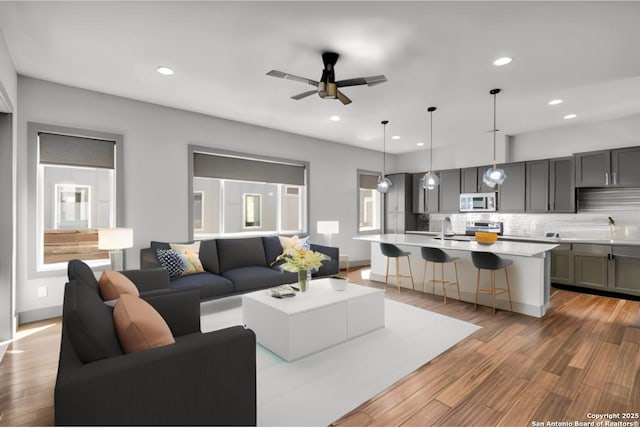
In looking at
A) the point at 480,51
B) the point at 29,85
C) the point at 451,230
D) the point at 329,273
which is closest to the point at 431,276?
the point at 329,273

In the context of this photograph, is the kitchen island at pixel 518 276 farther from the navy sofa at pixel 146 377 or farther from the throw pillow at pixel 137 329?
the throw pillow at pixel 137 329

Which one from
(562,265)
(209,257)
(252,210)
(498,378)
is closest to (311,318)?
(498,378)

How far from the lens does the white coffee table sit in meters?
2.73

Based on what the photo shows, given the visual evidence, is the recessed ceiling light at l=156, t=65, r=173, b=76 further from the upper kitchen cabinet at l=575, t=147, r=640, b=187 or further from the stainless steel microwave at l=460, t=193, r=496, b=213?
the upper kitchen cabinet at l=575, t=147, r=640, b=187

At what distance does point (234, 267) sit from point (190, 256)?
2.27 ft

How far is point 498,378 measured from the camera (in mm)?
2434

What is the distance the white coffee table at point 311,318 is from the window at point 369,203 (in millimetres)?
4233

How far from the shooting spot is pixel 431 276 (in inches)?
197

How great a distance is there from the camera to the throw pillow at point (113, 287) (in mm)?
2242

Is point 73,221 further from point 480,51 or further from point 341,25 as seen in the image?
point 480,51

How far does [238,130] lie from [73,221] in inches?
105

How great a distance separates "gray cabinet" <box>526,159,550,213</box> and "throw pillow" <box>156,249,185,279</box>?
607cm

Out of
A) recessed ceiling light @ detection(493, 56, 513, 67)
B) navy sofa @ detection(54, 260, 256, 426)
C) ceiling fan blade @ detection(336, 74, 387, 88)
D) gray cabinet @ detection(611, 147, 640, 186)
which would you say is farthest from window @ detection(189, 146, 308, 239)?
gray cabinet @ detection(611, 147, 640, 186)

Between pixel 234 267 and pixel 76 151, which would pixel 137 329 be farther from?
pixel 76 151
